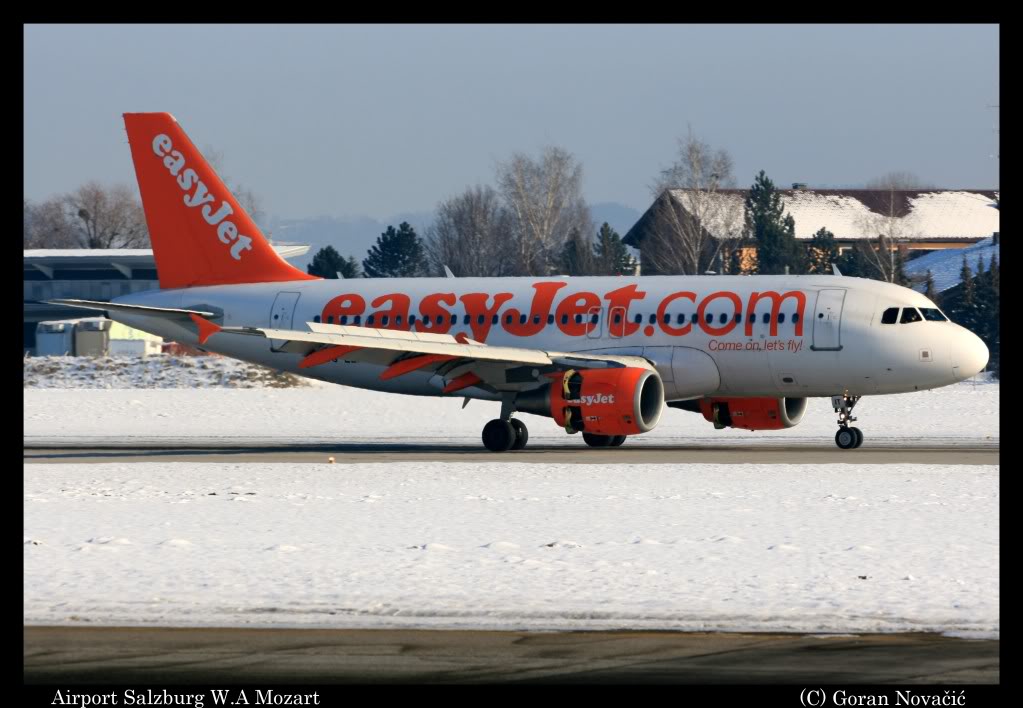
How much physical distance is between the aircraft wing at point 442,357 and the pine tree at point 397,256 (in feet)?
341

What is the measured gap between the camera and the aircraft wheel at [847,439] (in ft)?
112

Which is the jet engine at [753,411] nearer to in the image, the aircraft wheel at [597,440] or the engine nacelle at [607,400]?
the aircraft wheel at [597,440]

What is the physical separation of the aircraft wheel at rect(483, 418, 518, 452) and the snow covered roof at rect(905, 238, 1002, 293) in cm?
6506

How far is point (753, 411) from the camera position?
121 ft

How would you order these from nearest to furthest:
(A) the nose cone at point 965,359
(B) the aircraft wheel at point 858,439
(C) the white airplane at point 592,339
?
(B) the aircraft wheel at point 858,439 < (A) the nose cone at point 965,359 < (C) the white airplane at point 592,339

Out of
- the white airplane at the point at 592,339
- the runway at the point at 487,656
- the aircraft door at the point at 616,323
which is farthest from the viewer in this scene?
the aircraft door at the point at 616,323

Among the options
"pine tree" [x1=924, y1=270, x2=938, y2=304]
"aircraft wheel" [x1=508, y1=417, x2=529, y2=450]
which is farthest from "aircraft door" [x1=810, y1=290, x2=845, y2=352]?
"pine tree" [x1=924, y1=270, x2=938, y2=304]

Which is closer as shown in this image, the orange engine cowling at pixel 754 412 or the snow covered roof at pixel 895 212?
the orange engine cowling at pixel 754 412

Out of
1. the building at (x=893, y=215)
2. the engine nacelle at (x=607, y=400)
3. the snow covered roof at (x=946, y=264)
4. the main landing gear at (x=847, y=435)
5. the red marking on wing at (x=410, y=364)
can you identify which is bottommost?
the main landing gear at (x=847, y=435)

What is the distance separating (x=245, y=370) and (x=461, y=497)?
177 feet

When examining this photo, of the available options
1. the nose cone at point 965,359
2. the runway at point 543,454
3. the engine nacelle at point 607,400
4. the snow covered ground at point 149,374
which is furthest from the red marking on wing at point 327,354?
the snow covered ground at point 149,374

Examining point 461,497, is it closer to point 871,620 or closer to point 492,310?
point 871,620

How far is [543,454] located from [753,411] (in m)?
5.68
